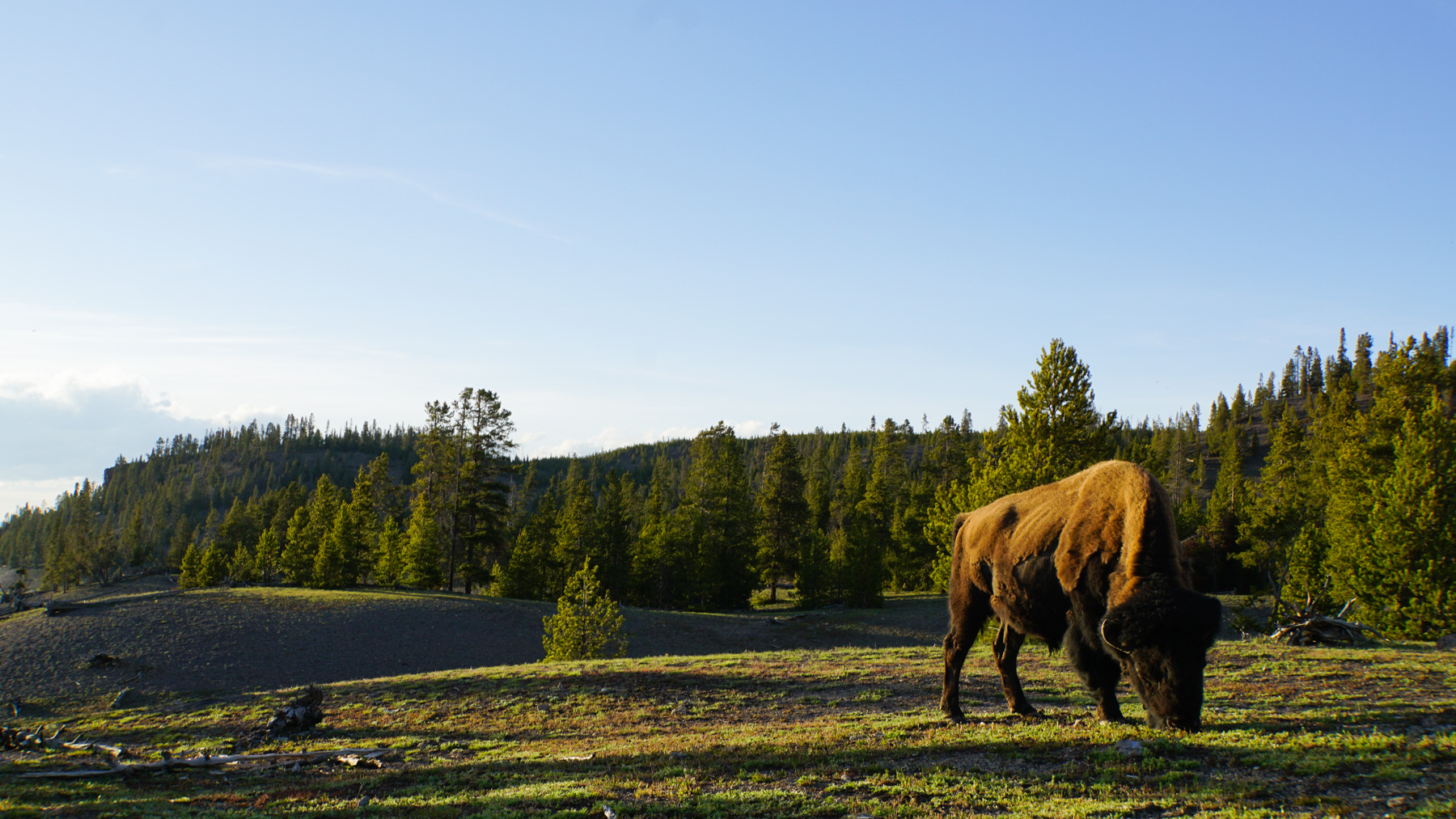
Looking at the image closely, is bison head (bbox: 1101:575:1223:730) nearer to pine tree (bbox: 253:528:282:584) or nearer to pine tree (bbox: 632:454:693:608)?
pine tree (bbox: 632:454:693:608)

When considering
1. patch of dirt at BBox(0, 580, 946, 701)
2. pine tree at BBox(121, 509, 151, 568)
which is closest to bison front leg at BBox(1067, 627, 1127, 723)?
patch of dirt at BBox(0, 580, 946, 701)

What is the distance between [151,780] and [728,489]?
2156 inches

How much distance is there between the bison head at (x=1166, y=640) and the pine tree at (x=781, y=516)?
182 ft

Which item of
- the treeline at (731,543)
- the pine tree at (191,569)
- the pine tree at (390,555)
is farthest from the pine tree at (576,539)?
the pine tree at (191,569)

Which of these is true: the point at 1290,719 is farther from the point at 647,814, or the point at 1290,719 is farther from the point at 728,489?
the point at 728,489

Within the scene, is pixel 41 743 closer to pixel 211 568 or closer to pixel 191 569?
pixel 211 568

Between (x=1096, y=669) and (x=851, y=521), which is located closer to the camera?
(x=1096, y=669)

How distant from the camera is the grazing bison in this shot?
23.8 ft

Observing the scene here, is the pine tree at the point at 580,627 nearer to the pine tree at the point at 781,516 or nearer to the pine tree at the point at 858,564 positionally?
the pine tree at the point at 858,564

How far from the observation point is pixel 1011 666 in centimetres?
1011

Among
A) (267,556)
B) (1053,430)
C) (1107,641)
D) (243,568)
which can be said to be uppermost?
(1053,430)

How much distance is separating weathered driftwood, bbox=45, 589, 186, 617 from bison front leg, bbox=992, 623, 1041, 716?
161ft

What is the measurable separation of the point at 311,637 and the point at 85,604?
1539cm

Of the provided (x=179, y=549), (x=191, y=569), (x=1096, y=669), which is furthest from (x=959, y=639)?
(x=179, y=549)
